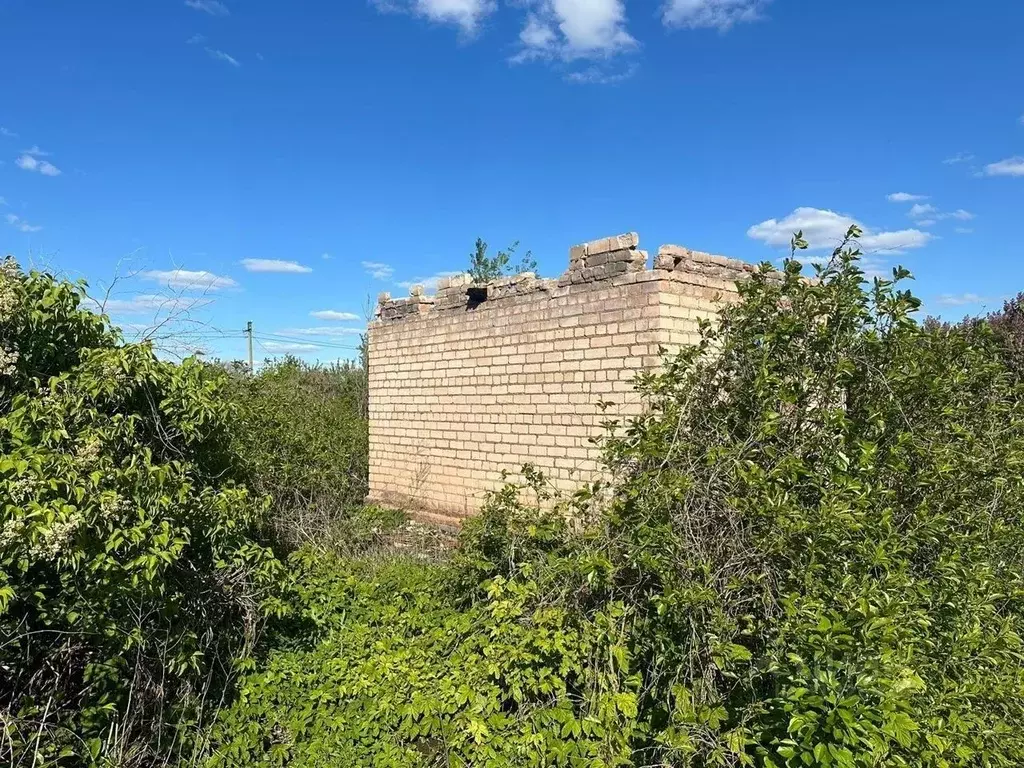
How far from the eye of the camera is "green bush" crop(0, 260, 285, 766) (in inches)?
127

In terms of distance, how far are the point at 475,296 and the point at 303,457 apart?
3.45m

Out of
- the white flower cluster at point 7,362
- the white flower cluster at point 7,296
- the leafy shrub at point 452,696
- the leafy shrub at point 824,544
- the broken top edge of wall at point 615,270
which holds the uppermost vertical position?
the broken top edge of wall at point 615,270

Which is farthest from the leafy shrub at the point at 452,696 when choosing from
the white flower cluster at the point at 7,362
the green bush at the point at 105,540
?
the white flower cluster at the point at 7,362

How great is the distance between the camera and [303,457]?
890cm

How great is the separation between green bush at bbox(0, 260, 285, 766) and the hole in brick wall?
3429 mm

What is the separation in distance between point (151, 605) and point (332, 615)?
57.3 inches

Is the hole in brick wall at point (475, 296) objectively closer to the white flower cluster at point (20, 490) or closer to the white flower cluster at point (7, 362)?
the white flower cluster at point (7, 362)

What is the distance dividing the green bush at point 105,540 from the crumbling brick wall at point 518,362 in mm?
2676

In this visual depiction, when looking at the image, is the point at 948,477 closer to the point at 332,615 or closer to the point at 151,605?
the point at 332,615

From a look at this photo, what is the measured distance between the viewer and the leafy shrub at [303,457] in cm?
754

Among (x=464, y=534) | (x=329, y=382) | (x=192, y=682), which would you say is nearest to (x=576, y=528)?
(x=464, y=534)

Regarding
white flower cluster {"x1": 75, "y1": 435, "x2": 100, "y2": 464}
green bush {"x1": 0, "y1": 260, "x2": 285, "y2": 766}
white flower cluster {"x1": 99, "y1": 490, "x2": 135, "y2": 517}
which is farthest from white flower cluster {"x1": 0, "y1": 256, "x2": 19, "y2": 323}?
white flower cluster {"x1": 99, "y1": 490, "x2": 135, "y2": 517}

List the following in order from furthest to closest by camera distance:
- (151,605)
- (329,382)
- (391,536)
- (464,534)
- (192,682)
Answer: (329,382) → (391,536) → (464,534) → (192,682) → (151,605)

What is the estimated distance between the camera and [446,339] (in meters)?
7.77
